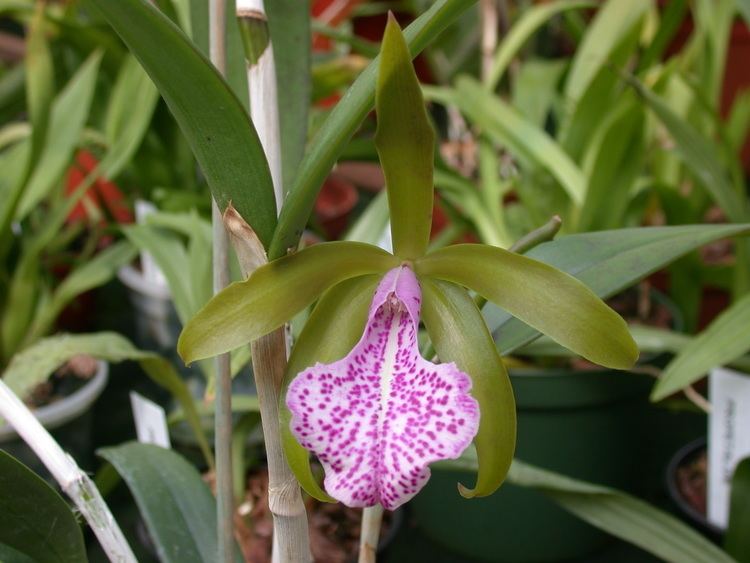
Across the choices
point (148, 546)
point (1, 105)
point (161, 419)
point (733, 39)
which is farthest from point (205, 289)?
point (733, 39)

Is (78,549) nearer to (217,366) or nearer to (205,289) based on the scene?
(217,366)

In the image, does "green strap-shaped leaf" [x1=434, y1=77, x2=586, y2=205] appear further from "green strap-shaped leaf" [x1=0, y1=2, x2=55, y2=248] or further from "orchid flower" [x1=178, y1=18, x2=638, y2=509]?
"orchid flower" [x1=178, y1=18, x2=638, y2=509]

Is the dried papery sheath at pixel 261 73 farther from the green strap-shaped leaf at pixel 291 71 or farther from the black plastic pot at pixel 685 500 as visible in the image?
the black plastic pot at pixel 685 500

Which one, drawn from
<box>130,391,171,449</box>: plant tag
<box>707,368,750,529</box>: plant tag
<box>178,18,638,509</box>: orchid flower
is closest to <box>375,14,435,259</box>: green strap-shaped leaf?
<box>178,18,638,509</box>: orchid flower

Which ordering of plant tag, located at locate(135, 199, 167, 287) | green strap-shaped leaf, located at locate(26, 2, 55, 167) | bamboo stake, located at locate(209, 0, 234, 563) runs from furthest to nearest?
plant tag, located at locate(135, 199, 167, 287), green strap-shaped leaf, located at locate(26, 2, 55, 167), bamboo stake, located at locate(209, 0, 234, 563)

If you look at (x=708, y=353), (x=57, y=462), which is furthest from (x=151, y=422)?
(x=708, y=353)

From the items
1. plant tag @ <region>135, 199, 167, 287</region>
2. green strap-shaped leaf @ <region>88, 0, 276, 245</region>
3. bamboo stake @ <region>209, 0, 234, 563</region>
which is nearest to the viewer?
green strap-shaped leaf @ <region>88, 0, 276, 245</region>
